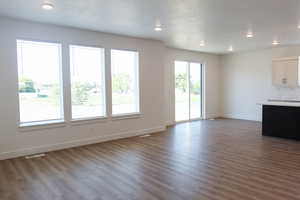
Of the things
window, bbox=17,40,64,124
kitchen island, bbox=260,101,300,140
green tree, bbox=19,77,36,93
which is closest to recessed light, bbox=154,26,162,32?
window, bbox=17,40,64,124

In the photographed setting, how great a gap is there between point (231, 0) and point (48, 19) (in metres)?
3.41

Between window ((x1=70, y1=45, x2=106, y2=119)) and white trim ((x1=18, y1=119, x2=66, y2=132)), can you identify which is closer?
white trim ((x1=18, y1=119, x2=66, y2=132))

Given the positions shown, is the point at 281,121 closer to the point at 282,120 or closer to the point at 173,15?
the point at 282,120

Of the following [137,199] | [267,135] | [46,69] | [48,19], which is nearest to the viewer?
[137,199]

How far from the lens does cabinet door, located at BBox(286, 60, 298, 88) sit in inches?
283

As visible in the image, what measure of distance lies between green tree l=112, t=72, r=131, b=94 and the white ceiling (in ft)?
3.80

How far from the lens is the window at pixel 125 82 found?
6129mm

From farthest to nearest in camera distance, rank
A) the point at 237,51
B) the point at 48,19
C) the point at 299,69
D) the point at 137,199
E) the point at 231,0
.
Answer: the point at 237,51
the point at 299,69
the point at 48,19
the point at 231,0
the point at 137,199

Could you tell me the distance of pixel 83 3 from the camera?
11.9 feet

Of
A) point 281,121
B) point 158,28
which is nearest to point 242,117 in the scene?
point 281,121

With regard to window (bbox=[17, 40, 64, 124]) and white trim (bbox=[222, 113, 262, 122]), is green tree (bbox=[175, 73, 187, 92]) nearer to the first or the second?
white trim (bbox=[222, 113, 262, 122])

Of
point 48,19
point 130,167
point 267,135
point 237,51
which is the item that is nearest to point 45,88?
point 48,19

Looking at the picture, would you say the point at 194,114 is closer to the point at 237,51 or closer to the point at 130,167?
the point at 237,51

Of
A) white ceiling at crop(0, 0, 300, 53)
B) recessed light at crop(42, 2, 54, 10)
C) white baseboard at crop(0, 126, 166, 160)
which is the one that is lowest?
white baseboard at crop(0, 126, 166, 160)
